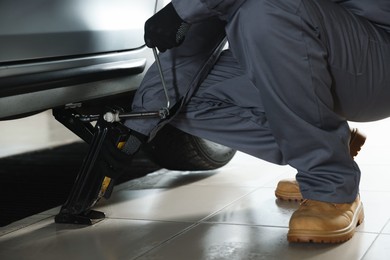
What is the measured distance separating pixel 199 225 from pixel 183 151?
555 mm

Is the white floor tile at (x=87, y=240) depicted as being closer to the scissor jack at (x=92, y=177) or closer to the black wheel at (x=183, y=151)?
the scissor jack at (x=92, y=177)

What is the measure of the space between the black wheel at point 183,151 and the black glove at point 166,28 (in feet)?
2.17

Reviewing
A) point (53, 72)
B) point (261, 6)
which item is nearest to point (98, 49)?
point (53, 72)

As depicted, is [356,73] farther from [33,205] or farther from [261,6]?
[33,205]

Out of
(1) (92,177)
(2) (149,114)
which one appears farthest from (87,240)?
(2) (149,114)

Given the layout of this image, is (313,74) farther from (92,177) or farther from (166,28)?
(92,177)

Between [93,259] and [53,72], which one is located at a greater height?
[53,72]

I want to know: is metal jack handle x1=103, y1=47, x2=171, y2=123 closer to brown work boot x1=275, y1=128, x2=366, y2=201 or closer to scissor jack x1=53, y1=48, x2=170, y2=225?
scissor jack x1=53, y1=48, x2=170, y2=225

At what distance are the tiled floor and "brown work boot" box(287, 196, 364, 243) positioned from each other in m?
0.02

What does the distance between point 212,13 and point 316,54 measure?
233 mm

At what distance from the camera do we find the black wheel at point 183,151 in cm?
220

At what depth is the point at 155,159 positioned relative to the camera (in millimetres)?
2320

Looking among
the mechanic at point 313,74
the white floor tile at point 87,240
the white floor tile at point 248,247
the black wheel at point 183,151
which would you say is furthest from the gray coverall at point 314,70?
the black wheel at point 183,151

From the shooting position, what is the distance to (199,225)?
1.70m
